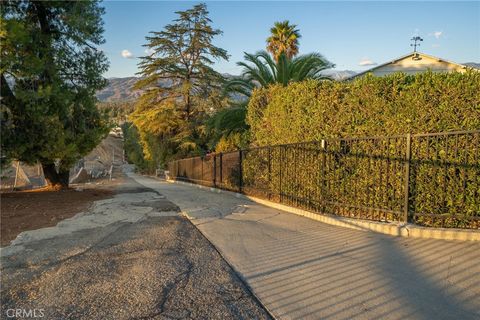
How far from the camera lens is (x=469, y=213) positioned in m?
5.45

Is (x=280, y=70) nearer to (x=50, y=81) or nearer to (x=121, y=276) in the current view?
(x=50, y=81)

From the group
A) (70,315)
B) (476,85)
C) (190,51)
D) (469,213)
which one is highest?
(190,51)

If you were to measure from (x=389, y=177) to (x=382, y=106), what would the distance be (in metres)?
1.29

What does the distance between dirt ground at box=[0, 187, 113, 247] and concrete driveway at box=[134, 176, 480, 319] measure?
3264 millimetres

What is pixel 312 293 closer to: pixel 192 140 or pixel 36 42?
pixel 36 42

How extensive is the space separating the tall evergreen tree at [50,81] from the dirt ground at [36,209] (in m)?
1.19

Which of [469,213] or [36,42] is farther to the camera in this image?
[36,42]

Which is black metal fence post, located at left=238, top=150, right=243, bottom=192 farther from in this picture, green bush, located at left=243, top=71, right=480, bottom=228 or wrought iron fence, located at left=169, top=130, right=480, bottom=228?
green bush, located at left=243, top=71, right=480, bottom=228

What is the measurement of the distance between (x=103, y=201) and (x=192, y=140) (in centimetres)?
1919

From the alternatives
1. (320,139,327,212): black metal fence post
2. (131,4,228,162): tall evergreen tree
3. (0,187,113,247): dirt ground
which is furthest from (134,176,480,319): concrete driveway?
(131,4,228,162): tall evergreen tree

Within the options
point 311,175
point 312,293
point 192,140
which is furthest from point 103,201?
point 192,140

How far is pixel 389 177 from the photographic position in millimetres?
6223

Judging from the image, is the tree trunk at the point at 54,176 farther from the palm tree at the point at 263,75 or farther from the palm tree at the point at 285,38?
the palm tree at the point at 285,38

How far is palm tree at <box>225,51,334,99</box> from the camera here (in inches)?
610
